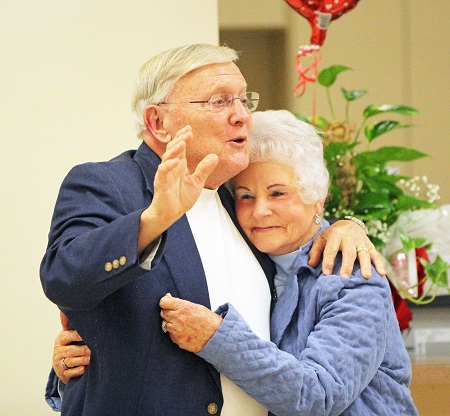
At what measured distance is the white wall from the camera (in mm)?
2828

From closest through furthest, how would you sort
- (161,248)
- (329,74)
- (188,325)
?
(161,248) < (188,325) < (329,74)

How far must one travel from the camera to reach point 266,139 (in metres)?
2.05

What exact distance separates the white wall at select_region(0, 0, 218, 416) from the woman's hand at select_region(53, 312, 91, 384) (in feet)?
2.95

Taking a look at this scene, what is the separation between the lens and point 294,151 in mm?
2047

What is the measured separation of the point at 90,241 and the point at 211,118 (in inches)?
18.6

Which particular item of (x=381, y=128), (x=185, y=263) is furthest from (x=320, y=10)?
(x=185, y=263)

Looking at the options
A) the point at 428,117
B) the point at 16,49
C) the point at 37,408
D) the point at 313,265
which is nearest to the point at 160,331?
the point at 313,265

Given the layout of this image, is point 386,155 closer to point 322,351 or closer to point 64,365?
point 322,351

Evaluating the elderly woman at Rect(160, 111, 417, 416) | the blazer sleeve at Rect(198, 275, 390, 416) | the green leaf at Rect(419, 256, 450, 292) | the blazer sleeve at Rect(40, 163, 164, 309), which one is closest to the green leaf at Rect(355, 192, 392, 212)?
the green leaf at Rect(419, 256, 450, 292)

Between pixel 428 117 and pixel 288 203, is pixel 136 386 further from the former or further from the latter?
pixel 428 117

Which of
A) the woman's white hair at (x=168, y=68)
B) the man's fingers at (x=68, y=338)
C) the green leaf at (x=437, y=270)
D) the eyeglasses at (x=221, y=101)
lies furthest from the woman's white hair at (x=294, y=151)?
the green leaf at (x=437, y=270)

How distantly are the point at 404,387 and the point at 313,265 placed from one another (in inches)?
A: 13.8

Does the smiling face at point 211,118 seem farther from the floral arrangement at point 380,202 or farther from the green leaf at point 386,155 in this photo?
the green leaf at point 386,155

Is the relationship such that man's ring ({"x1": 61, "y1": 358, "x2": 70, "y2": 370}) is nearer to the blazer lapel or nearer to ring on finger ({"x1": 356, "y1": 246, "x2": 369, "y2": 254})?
the blazer lapel
